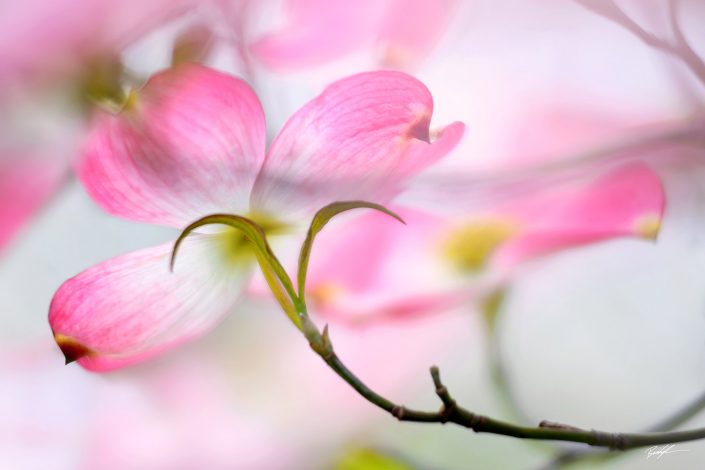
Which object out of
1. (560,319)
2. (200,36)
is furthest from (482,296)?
(200,36)

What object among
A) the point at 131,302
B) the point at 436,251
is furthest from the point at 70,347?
the point at 436,251

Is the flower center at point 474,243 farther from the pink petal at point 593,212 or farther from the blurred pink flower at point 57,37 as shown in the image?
the blurred pink flower at point 57,37

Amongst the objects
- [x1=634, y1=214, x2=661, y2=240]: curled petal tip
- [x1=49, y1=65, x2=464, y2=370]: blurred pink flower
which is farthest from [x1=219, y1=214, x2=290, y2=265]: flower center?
[x1=634, y1=214, x2=661, y2=240]: curled petal tip

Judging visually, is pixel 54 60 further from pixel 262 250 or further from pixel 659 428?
pixel 659 428

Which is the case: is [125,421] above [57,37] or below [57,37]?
below

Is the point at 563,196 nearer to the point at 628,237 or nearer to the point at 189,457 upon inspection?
the point at 628,237

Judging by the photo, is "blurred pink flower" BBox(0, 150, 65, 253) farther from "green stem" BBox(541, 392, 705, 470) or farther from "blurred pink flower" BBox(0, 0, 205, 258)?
"green stem" BBox(541, 392, 705, 470)

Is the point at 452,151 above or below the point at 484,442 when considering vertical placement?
above
